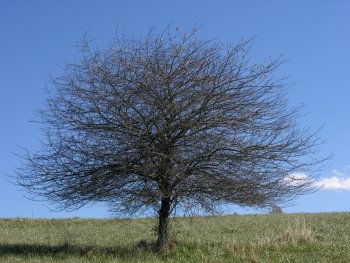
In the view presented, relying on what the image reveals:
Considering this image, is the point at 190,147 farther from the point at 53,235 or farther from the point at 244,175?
the point at 53,235

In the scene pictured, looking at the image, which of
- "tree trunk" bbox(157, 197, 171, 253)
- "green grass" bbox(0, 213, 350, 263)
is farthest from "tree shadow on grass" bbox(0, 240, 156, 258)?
"tree trunk" bbox(157, 197, 171, 253)

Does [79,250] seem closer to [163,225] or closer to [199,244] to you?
[163,225]

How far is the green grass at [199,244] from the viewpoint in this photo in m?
14.3

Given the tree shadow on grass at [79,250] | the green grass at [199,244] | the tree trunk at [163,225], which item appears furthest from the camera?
the tree trunk at [163,225]

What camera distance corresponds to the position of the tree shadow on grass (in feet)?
50.2

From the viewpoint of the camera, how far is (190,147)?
47.4 feet

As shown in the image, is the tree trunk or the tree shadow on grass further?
the tree trunk

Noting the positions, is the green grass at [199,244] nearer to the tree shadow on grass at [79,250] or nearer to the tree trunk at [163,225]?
the tree shadow on grass at [79,250]

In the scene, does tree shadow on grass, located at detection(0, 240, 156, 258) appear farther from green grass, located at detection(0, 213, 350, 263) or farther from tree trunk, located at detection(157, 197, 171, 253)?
tree trunk, located at detection(157, 197, 171, 253)

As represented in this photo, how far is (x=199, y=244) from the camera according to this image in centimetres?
1620

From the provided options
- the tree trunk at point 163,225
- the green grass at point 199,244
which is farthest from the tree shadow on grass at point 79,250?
the tree trunk at point 163,225

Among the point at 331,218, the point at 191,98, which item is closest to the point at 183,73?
the point at 191,98

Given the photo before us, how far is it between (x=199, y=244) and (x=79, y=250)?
3.68 meters

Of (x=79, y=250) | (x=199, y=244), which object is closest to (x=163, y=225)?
(x=199, y=244)
